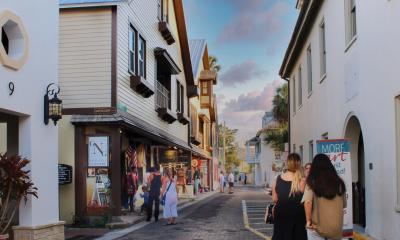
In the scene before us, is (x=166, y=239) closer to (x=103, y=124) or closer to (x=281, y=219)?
(x=103, y=124)

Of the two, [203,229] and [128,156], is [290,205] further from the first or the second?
[128,156]

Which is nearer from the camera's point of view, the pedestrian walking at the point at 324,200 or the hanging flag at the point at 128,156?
the pedestrian walking at the point at 324,200

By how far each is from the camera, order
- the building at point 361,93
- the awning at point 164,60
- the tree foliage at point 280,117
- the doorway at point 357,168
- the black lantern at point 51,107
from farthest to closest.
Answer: the tree foliage at point 280,117 → the awning at point 164,60 → the doorway at point 357,168 → the black lantern at point 51,107 → the building at point 361,93

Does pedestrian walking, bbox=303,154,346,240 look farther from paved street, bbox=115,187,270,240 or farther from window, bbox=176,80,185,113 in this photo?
window, bbox=176,80,185,113

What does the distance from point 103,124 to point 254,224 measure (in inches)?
205

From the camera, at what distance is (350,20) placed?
13531 millimetres

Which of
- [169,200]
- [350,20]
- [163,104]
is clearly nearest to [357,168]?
[350,20]

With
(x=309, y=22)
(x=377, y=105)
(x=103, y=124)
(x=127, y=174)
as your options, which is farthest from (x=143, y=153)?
(x=377, y=105)

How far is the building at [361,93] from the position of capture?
9.97m

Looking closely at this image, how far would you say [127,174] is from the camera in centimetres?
1800

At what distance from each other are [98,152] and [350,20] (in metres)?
7.64

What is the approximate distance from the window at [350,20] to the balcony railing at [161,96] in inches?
421

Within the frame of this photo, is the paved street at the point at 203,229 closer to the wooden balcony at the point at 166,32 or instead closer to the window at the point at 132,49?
the window at the point at 132,49

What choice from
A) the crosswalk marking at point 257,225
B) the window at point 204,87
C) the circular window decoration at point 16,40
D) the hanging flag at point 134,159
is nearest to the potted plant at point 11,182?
the circular window decoration at point 16,40
